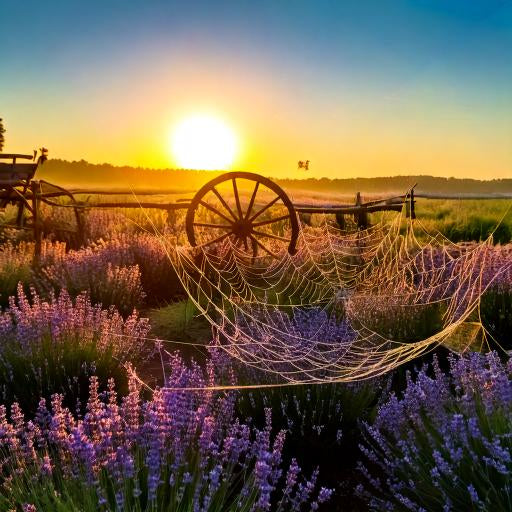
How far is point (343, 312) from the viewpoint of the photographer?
5.84 m

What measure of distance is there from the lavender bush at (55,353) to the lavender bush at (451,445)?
1800mm

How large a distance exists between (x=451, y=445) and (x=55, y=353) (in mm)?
2734

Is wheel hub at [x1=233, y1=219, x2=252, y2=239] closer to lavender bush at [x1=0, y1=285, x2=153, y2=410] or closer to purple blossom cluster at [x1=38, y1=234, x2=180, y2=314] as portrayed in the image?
purple blossom cluster at [x1=38, y1=234, x2=180, y2=314]

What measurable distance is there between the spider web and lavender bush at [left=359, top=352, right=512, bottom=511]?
0.30 metres

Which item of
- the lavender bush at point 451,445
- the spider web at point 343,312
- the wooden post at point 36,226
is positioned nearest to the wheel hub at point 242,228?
the spider web at point 343,312

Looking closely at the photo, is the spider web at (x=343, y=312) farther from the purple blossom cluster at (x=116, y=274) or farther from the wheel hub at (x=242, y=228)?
the purple blossom cluster at (x=116, y=274)

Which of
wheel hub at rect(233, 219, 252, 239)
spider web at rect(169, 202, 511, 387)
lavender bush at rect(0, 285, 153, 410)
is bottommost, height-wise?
lavender bush at rect(0, 285, 153, 410)

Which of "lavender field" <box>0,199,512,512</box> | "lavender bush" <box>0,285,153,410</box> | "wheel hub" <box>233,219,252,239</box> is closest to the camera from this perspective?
"lavender field" <box>0,199,512,512</box>

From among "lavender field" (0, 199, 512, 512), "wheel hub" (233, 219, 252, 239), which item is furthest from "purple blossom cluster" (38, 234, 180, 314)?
"wheel hub" (233, 219, 252, 239)

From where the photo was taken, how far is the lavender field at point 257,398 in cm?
249

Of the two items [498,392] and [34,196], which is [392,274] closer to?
[498,392]

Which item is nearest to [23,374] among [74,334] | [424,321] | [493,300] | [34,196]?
[74,334]

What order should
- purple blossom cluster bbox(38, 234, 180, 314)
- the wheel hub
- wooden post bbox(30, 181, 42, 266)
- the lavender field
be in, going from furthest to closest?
wooden post bbox(30, 181, 42, 266) → purple blossom cluster bbox(38, 234, 180, 314) → the wheel hub → the lavender field

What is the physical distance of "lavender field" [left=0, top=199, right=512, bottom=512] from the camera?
2.49 metres
